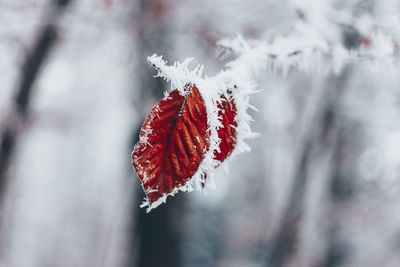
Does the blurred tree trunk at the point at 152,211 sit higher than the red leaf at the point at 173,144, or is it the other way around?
the blurred tree trunk at the point at 152,211

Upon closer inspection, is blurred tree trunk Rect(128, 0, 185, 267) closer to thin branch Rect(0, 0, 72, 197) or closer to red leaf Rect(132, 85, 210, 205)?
thin branch Rect(0, 0, 72, 197)

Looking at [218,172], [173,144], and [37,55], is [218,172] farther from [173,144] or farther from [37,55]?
[37,55]

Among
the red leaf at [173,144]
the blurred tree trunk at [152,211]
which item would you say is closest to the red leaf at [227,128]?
the red leaf at [173,144]

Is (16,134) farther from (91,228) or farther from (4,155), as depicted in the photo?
(91,228)

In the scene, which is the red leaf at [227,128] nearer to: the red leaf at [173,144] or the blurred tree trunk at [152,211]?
the red leaf at [173,144]

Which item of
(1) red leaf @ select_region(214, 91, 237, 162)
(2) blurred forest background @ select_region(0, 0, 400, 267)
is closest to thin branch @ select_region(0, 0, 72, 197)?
(2) blurred forest background @ select_region(0, 0, 400, 267)
